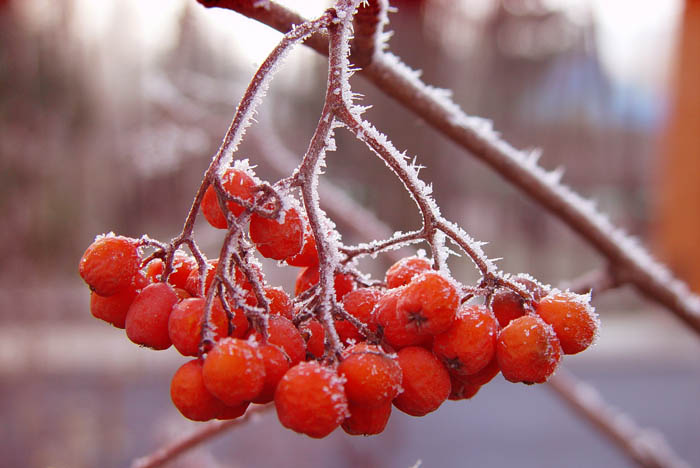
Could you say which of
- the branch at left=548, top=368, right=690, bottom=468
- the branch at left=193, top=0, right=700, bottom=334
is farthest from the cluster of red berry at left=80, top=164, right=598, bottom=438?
the branch at left=548, top=368, right=690, bottom=468

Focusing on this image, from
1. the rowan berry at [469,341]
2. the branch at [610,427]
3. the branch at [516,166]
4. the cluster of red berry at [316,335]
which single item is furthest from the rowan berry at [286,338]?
the branch at [610,427]

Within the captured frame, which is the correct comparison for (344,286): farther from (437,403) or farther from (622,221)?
(622,221)

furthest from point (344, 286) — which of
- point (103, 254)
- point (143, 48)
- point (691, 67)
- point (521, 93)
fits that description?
point (521, 93)

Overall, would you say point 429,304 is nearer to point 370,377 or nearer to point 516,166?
point 370,377

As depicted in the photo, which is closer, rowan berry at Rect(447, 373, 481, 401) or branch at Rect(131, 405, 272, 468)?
rowan berry at Rect(447, 373, 481, 401)

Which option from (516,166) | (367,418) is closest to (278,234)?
(367,418)

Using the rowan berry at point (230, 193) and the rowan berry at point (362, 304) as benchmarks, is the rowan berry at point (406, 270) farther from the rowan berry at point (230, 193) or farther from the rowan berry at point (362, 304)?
the rowan berry at point (230, 193)

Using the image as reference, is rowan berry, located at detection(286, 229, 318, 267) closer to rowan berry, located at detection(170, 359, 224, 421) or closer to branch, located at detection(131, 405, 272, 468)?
rowan berry, located at detection(170, 359, 224, 421)

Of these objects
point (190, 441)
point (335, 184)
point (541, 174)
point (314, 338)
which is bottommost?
point (190, 441)
